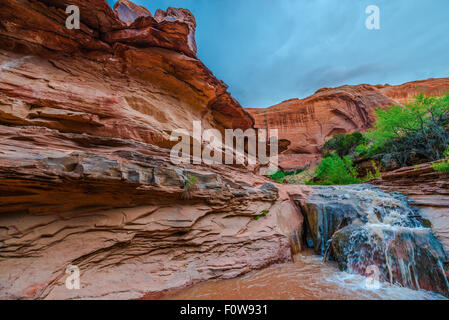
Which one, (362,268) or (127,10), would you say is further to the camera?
(127,10)

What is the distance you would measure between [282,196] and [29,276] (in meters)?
7.84

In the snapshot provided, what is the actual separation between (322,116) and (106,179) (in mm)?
32059

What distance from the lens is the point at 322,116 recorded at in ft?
95.7

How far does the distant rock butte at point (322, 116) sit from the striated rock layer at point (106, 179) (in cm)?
2301

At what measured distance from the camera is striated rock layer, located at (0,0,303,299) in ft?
11.1

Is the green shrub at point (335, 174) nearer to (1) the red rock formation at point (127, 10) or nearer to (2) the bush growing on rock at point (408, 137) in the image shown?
(2) the bush growing on rock at point (408, 137)

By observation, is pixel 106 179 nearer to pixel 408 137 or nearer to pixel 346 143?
pixel 408 137

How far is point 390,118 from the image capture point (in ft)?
43.8

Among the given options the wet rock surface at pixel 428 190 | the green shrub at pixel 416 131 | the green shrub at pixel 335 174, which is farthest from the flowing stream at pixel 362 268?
the green shrub at pixel 416 131

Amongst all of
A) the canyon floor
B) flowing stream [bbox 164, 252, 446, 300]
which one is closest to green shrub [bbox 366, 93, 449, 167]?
the canyon floor

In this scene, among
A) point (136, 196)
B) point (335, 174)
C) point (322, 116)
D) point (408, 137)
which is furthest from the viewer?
point (322, 116)

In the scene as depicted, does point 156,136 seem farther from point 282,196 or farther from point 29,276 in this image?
point 282,196

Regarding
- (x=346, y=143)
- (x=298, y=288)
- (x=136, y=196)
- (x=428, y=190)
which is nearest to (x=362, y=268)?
(x=298, y=288)

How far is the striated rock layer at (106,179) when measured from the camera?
3.39 meters
